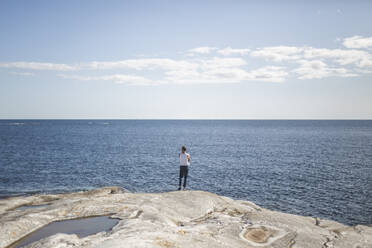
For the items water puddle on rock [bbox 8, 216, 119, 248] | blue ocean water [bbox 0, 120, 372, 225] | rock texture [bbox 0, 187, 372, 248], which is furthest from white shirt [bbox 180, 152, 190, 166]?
blue ocean water [bbox 0, 120, 372, 225]

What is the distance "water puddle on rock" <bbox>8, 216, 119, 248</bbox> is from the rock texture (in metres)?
0.41

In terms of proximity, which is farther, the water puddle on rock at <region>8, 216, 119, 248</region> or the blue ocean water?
the blue ocean water

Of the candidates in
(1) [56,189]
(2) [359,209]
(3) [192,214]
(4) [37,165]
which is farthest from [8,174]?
(2) [359,209]

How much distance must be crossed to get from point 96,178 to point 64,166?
35.4 feet

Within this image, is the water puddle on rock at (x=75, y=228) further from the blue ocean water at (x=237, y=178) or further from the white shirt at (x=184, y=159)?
the blue ocean water at (x=237, y=178)

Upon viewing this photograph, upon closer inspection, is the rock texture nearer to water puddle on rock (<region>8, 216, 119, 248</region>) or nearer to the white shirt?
water puddle on rock (<region>8, 216, 119, 248</region>)

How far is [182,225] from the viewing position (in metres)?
13.4

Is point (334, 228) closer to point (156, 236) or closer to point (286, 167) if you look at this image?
point (156, 236)

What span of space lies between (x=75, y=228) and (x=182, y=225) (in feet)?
17.7

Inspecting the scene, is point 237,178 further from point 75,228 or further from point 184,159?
point 75,228

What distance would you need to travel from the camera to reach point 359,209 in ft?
83.9

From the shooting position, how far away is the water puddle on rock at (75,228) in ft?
39.0

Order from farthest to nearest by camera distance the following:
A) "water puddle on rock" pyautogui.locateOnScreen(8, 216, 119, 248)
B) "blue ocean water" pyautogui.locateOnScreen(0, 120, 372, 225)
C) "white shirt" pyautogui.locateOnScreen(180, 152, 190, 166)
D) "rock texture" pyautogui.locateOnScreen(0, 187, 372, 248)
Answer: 1. "blue ocean water" pyautogui.locateOnScreen(0, 120, 372, 225)
2. "white shirt" pyautogui.locateOnScreen(180, 152, 190, 166)
3. "water puddle on rock" pyautogui.locateOnScreen(8, 216, 119, 248)
4. "rock texture" pyautogui.locateOnScreen(0, 187, 372, 248)

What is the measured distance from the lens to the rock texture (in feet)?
33.8
